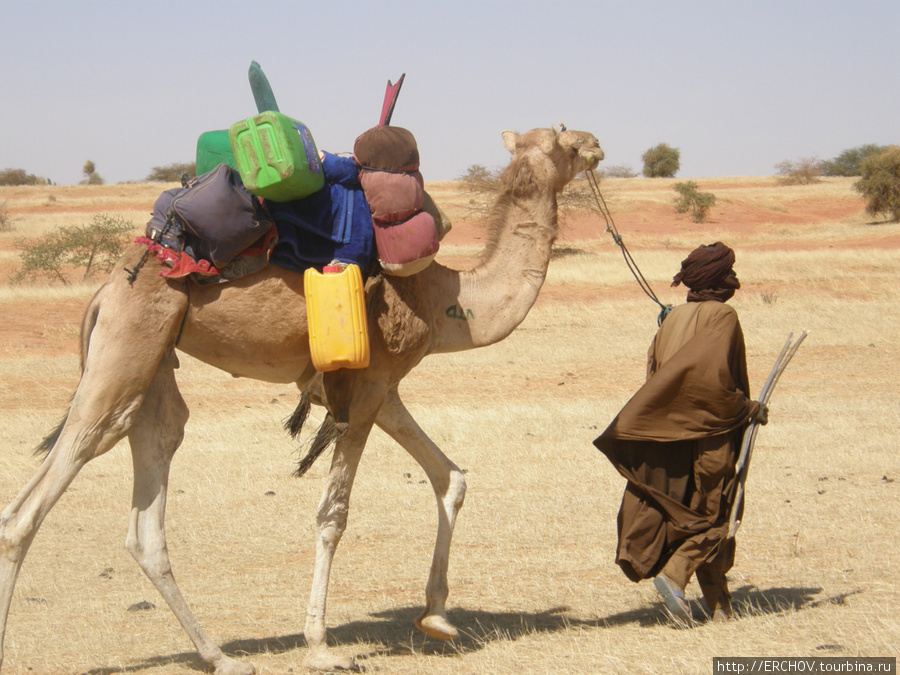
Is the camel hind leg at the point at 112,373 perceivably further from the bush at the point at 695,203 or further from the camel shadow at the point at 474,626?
the bush at the point at 695,203

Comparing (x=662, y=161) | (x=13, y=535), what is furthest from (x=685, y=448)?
(x=662, y=161)

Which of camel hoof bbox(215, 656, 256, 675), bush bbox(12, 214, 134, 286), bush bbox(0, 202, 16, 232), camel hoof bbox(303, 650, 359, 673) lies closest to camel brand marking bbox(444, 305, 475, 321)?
camel hoof bbox(303, 650, 359, 673)

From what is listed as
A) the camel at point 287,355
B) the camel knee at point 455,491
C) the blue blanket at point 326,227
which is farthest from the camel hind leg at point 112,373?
the camel knee at point 455,491

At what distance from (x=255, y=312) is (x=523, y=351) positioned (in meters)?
10.9

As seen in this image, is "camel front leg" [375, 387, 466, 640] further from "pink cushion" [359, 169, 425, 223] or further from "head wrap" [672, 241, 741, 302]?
"head wrap" [672, 241, 741, 302]

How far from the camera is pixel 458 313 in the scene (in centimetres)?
538

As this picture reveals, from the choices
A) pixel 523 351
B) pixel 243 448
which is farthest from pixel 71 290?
pixel 243 448

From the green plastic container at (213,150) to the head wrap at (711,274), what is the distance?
2578 millimetres

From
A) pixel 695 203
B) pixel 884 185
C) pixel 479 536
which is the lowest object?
pixel 479 536

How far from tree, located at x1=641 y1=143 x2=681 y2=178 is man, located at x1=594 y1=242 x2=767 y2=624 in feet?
234

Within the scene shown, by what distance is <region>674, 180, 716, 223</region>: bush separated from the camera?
145ft

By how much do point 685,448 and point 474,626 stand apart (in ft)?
5.25

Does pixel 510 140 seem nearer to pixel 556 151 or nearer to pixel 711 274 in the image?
pixel 556 151

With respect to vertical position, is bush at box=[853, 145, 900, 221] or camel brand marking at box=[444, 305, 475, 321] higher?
camel brand marking at box=[444, 305, 475, 321]
